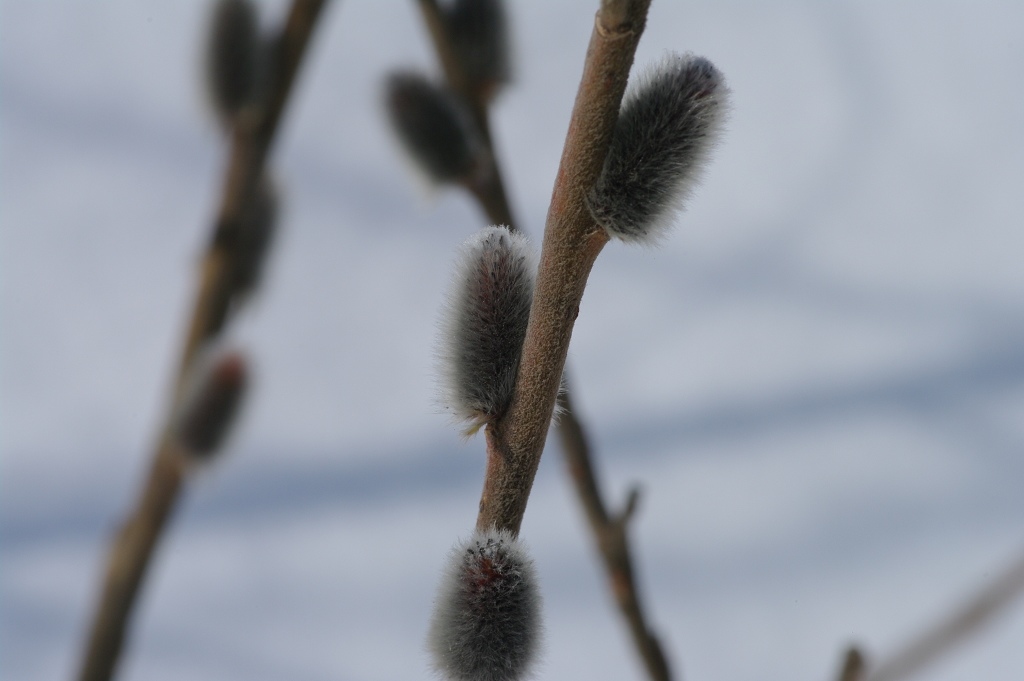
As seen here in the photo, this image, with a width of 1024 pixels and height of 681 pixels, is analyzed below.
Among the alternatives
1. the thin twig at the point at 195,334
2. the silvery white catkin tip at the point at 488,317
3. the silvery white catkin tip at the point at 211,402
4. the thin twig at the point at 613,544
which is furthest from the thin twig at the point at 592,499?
the silvery white catkin tip at the point at 488,317

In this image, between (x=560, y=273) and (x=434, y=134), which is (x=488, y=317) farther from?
(x=434, y=134)

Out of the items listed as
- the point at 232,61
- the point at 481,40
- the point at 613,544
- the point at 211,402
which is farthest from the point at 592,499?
the point at 232,61

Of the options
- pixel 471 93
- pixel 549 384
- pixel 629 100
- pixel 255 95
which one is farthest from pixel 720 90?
pixel 255 95

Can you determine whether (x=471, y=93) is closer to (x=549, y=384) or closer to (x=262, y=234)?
(x=262, y=234)

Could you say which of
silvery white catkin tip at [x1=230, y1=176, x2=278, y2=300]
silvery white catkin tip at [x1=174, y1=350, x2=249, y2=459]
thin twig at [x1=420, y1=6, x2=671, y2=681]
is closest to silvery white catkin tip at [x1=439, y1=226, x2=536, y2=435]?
thin twig at [x1=420, y1=6, x2=671, y2=681]

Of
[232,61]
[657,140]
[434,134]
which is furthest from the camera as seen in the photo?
[232,61]

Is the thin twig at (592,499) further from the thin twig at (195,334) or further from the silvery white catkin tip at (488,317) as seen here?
the silvery white catkin tip at (488,317)
